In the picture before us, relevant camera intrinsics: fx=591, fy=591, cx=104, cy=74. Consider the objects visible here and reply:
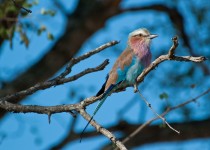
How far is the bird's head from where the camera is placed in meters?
3.71

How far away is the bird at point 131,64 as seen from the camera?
3387mm

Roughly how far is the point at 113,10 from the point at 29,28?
271 cm

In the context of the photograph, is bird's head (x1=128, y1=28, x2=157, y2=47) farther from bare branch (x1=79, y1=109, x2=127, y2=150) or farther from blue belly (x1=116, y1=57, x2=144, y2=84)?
bare branch (x1=79, y1=109, x2=127, y2=150)

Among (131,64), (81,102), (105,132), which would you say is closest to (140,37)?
(131,64)

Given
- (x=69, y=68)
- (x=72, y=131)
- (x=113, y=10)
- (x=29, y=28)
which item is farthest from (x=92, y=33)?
(x=69, y=68)

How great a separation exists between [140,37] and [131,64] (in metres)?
0.31

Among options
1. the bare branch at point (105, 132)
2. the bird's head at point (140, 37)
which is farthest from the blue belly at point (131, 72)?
the bare branch at point (105, 132)

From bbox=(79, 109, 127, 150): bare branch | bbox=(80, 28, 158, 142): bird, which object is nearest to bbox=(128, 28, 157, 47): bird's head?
bbox=(80, 28, 158, 142): bird

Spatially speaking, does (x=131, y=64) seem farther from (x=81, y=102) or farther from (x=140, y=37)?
(x=81, y=102)

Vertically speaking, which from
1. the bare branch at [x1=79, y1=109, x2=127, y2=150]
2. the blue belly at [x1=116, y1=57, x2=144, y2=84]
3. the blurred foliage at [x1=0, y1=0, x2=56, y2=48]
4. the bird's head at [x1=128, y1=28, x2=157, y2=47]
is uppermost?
the blurred foliage at [x1=0, y1=0, x2=56, y2=48]

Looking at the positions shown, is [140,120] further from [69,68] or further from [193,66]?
[69,68]

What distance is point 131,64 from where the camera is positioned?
138 inches

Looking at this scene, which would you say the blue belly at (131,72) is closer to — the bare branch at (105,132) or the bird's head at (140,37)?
the bird's head at (140,37)

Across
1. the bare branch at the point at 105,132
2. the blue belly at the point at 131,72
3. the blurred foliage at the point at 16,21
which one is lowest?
the bare branch at the point at 105,132
